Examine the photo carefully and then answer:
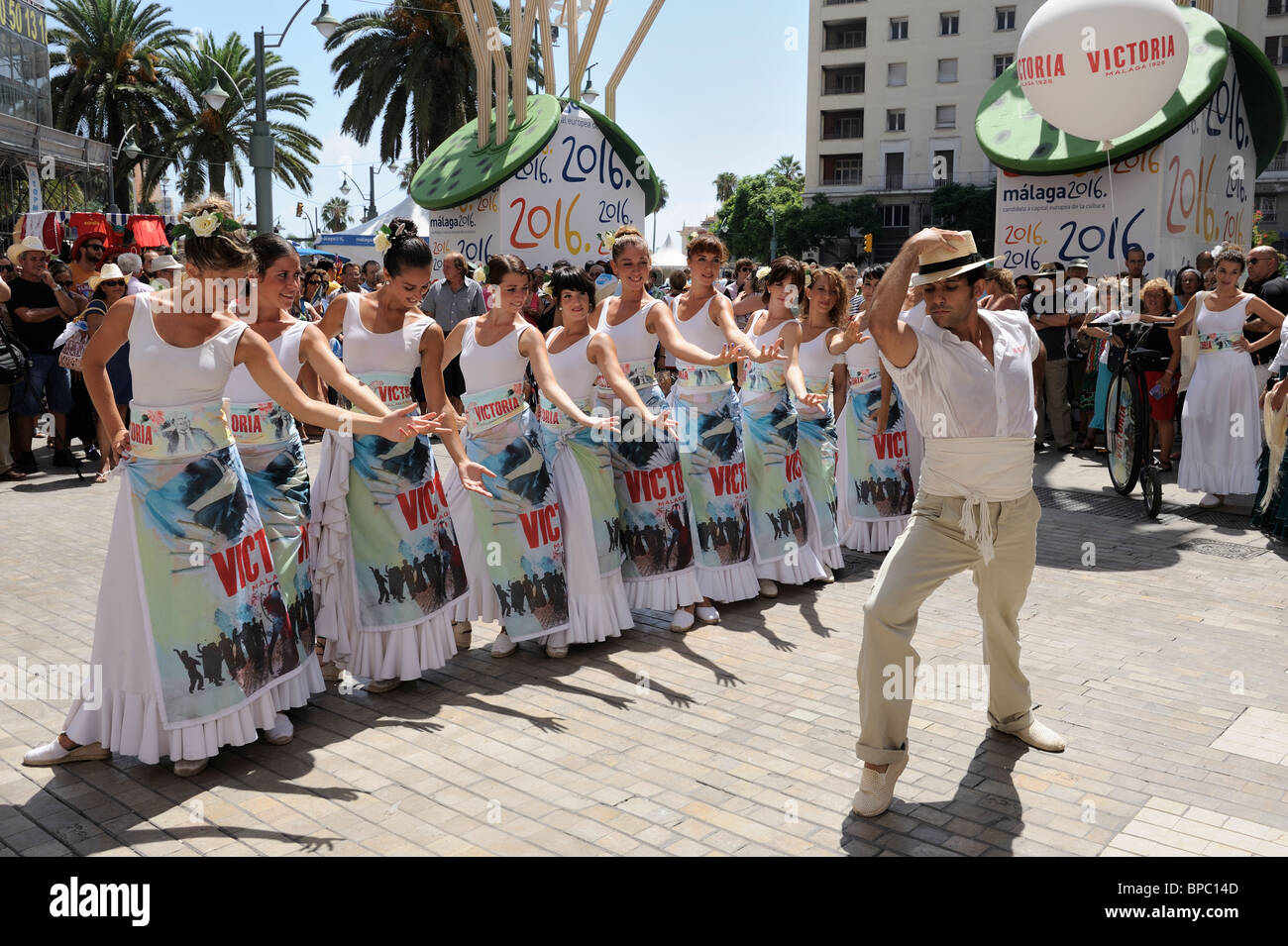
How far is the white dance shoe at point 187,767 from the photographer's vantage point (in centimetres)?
425

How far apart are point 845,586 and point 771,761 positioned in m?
2.95

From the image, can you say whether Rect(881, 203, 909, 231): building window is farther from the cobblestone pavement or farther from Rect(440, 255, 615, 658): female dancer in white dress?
Rect(440, 255, 615, 658): female dancer in white dress

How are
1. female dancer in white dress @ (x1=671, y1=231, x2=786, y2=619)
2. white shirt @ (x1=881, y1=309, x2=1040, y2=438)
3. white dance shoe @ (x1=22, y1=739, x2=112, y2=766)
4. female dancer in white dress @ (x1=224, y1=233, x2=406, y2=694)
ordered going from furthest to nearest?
female dancer in white dress @ (x1=671, y1=231, x2=786, y2=619) → female dancer in white dress @ (x1=224, y1=233, x2=406, y2=694) → white dance shoe @ (x1=22, y1=739, x2=112, y2=766) → white shirt @ (x1=881, y1=309, x2=1040, y2=438)

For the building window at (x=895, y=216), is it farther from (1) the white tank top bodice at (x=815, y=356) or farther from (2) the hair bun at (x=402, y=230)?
(2) the hair bun at (x=402, y=230)

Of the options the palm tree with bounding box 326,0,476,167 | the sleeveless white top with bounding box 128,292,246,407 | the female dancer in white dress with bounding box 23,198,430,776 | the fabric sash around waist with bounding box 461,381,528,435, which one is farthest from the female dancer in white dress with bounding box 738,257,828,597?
the palm tree with bounding box 326,0,476,167

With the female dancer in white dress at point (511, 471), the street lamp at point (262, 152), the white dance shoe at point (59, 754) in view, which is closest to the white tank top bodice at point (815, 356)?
the female dancer in white dress at point (511, 471)

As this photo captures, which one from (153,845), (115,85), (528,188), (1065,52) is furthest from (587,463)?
(115,85)

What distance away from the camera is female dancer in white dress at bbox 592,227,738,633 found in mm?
6203

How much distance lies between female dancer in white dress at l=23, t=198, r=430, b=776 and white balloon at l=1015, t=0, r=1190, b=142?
25.3 feet

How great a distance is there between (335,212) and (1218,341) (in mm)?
100429

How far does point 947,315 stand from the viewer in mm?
4004

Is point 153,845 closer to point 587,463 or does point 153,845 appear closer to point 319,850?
point 319,850

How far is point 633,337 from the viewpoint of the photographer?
6199mm
